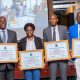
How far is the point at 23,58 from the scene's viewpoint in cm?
571

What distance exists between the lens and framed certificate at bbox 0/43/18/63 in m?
5.61

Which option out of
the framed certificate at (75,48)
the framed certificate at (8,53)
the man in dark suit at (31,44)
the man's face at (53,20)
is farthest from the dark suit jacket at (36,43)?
the framed certificate at (75,48)

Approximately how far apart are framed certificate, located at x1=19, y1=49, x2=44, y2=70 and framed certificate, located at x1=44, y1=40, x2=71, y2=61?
0.13 meters

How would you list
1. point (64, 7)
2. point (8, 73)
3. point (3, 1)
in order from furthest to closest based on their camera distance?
point (64, 7) → point (3, 1) → point (8, 73)

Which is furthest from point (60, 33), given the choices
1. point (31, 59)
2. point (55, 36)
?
point (31, 59)

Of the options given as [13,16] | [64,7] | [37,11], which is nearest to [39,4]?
[37,11]

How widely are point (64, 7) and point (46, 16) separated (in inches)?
182

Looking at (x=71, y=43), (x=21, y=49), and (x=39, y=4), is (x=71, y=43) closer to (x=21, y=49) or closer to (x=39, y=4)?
(x=21, y=49)

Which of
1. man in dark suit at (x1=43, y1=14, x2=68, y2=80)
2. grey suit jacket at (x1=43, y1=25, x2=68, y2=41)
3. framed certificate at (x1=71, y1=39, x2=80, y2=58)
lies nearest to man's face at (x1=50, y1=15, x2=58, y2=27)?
man in dark suit at (x1=43, y1=14, x2=68, y2=80)

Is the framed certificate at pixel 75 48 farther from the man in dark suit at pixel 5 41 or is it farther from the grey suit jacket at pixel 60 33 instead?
the man in dark suit at pixel 5 41

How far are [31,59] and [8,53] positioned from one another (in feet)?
1.46

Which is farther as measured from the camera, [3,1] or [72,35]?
[3,1]

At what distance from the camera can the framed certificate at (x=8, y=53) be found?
5613 mm

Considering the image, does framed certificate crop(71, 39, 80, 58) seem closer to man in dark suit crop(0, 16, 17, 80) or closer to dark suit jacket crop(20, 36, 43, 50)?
dark suit jacket crop(20, 36, 43, 50)
